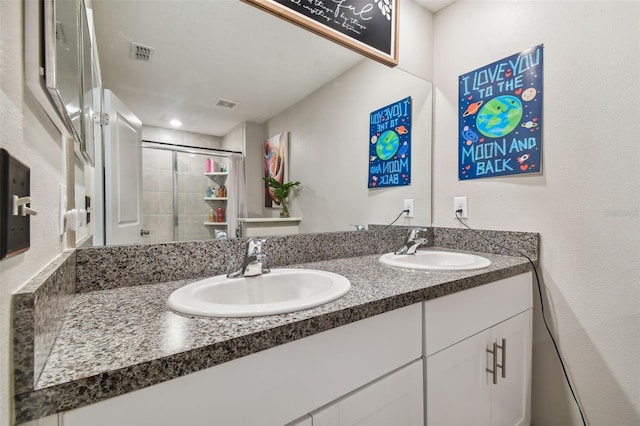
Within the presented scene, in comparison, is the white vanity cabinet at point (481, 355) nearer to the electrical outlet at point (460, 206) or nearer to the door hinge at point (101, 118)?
the electrical outlet at point (460, 206)

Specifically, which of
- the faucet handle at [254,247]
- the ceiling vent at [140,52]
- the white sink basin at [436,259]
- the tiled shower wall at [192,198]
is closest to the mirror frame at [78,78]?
the ceiling vent at [140,52]

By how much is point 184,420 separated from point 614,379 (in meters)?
1.53

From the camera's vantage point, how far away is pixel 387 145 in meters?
1.61

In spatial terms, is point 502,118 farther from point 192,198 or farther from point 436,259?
point 192,198

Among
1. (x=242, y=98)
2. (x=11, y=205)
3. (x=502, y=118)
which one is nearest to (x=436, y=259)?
(x=502, y=118)

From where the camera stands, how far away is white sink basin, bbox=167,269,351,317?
24.7 inches

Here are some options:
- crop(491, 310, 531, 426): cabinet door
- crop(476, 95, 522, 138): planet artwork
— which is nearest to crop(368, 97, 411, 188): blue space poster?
crop(476, 95, 522, 138): planet artwork

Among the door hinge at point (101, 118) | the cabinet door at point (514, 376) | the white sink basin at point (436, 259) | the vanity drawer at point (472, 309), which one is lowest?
the cabinet door at point (514, 376)

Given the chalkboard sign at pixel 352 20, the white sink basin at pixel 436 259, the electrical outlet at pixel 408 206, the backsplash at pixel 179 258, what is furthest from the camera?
the electrical outlet at pixel 408 206

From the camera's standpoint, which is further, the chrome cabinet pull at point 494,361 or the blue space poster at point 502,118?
the blue space poster at point 502,118

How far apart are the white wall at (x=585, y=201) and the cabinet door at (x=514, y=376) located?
0.41ft

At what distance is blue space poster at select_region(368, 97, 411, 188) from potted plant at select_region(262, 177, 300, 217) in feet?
1.75

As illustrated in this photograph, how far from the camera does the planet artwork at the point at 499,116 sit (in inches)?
54.7

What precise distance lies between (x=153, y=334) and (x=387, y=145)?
141cm
